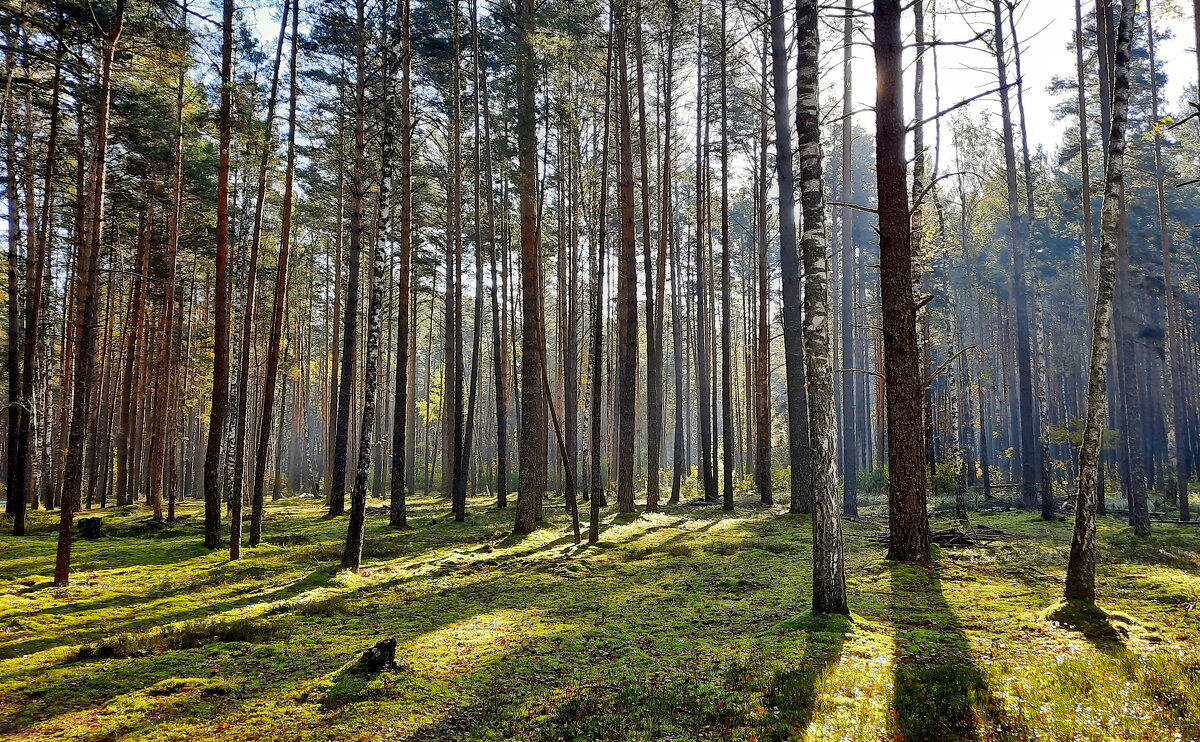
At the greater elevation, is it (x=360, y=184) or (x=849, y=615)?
(x=360, y=184)

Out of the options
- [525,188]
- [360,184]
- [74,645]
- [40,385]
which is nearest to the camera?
[74,645]

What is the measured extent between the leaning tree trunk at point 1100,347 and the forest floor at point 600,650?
0.54 meters

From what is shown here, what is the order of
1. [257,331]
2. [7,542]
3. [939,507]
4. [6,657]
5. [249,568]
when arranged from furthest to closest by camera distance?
[257,331] < [939,507] < [7,542] < [249,568] < [6,657]

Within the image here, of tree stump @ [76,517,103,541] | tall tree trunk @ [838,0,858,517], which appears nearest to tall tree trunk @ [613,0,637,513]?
Answer: tall tree trunk @ [838,0,858,517]

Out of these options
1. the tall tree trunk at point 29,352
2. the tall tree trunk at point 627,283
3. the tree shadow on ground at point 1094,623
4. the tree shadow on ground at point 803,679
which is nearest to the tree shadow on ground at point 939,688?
the tree shadow on ground at point 803,679

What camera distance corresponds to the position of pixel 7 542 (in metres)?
13.5

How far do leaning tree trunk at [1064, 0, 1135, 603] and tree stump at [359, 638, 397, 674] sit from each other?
7563 mm

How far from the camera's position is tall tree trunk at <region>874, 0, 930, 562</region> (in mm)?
8992

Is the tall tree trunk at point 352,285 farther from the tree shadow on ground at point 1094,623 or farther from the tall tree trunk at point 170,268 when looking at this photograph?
the tree shadow on ground at point 1094,623

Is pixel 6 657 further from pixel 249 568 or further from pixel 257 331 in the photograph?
pixel 257 331

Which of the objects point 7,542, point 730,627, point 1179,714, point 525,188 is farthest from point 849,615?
point 7,542

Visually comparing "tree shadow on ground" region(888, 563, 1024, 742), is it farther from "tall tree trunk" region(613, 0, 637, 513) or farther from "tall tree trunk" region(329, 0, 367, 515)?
"tall tree trunk" region(329, 0, 367, 515)

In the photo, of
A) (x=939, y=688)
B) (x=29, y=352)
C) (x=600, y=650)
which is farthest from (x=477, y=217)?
(x=939, y=688)

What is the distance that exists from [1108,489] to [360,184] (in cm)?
3687
